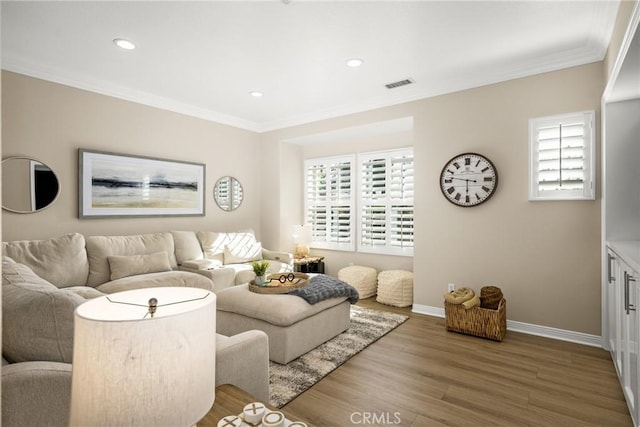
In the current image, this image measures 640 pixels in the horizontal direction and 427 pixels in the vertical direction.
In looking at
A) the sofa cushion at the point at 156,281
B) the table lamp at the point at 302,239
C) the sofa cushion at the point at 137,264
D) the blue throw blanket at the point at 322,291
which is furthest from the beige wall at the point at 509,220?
the sofa cushion at the point at 137,264

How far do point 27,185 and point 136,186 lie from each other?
1.09 metres

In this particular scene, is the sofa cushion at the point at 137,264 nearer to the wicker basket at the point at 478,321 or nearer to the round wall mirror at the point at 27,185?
the round wall mirror at the point at 27,185

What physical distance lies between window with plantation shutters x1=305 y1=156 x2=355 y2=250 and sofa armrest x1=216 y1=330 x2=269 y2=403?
3803mm

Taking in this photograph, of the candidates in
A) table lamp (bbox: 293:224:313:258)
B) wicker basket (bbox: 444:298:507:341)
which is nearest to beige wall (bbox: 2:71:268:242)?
table lamp (bbox: 293:224:313:258)

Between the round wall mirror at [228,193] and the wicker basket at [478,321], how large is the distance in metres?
3.53

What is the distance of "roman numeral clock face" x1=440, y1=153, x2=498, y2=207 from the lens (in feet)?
12.4

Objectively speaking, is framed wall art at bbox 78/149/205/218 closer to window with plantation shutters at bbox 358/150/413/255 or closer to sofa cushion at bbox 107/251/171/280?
sofa cushion at bbox 107/251/171/280

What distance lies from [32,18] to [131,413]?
3372 millimetres

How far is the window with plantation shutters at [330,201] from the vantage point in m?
5.75

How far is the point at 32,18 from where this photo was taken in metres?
2.78

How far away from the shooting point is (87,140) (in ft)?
13.1

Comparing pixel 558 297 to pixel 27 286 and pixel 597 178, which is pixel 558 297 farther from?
pixel 27 286

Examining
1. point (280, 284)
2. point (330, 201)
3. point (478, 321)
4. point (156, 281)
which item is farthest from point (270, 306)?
point (330, 201)

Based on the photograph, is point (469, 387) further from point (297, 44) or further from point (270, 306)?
point (297, 44)
